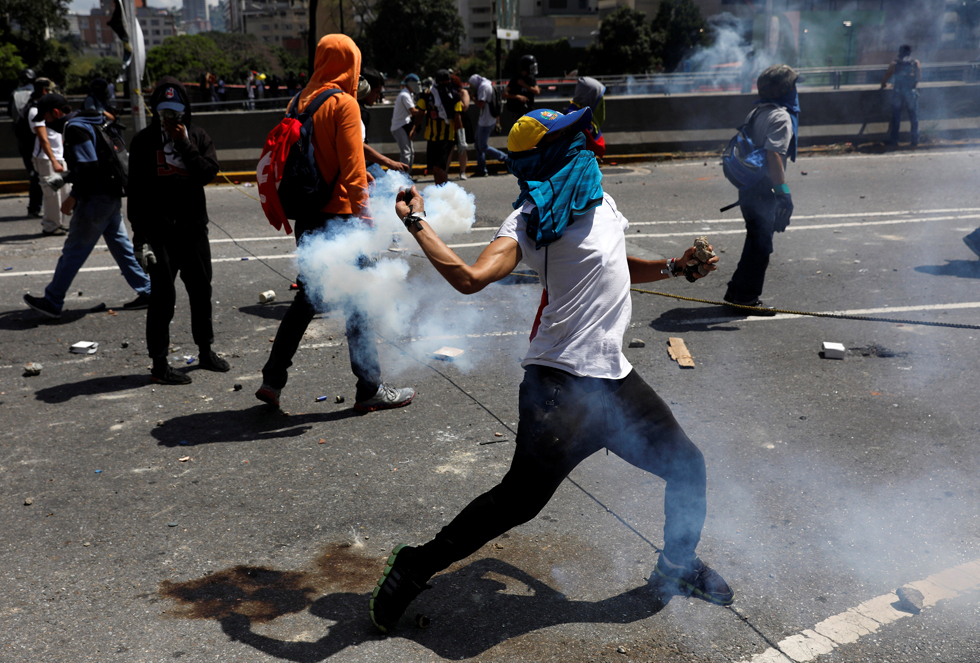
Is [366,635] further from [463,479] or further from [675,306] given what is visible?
[675,306]

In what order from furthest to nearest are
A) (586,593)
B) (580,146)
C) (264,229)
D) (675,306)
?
(264,229) → (675,306) → (586,593) → (580,146)

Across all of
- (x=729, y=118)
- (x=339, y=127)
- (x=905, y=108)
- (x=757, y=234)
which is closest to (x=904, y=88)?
(x=905, y=108)

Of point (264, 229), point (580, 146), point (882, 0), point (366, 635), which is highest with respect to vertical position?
point (882, 0)

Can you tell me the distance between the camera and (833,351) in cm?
557

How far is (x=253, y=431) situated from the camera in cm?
464

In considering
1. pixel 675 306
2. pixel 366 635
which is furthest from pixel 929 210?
pixel 366 635

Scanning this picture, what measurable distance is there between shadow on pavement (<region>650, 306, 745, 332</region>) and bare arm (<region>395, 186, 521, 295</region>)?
3877mm

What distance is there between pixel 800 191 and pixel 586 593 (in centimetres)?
1047

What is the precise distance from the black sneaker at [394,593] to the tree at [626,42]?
62795mm

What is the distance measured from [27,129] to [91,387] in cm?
676

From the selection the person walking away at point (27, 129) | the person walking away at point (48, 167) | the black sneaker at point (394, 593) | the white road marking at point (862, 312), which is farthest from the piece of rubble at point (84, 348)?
the person walking away at point (27, 129)

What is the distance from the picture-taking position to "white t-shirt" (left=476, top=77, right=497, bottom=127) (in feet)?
43.9

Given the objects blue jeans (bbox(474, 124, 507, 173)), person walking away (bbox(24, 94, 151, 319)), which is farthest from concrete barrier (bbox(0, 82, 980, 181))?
person walking away (bbox(24, 94, 151, 319))

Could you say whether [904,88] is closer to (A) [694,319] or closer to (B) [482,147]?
(B) [482,147]
